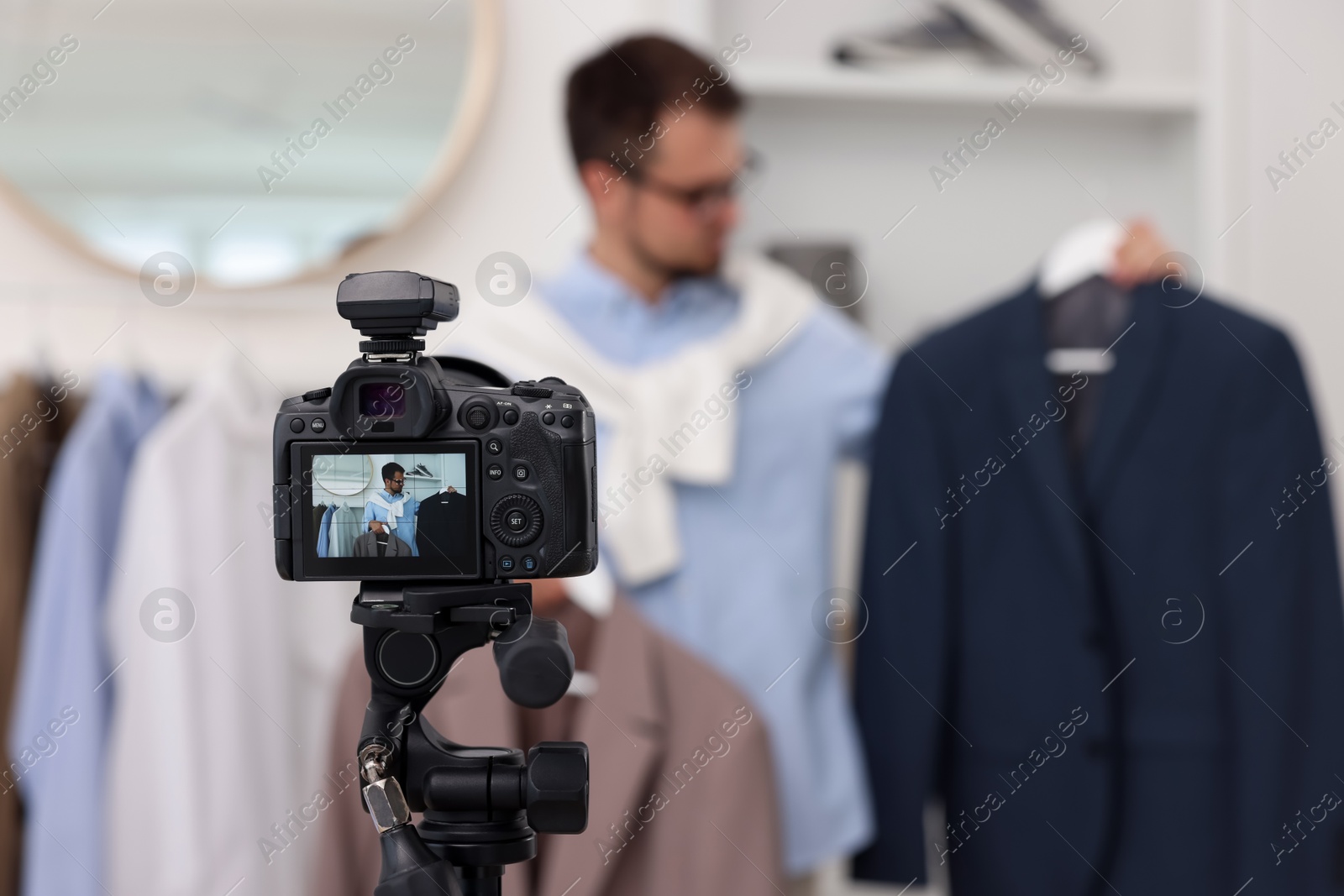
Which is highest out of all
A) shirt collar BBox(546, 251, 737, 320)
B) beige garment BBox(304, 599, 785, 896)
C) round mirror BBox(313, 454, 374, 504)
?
shirt collar BBox(546, 251, 737, 320)

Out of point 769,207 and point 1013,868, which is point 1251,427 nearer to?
point 1013,868

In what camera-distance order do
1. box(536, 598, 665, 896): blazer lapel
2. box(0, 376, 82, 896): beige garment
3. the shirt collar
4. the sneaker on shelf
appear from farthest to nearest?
the sneaker on shelf < the shirt collar < box(0, 376, 82, 896): beige garment < box(536, 598, 665, 896): blazer lapel

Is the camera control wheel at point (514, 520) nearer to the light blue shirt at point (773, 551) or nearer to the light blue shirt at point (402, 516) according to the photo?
the light blue shirt at point (402, 516)

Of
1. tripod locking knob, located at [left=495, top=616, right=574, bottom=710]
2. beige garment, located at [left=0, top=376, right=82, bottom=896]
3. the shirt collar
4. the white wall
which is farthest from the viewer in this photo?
the white wall

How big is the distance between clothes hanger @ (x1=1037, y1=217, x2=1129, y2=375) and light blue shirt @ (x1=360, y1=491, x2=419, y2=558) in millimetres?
937

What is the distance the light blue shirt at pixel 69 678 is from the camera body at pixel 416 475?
0.78 m

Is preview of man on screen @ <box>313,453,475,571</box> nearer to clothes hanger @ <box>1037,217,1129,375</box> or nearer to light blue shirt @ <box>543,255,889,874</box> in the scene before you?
light blue shirt @ <box>543,255,889,874</box>

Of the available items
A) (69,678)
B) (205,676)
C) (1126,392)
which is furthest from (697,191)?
(69,678)

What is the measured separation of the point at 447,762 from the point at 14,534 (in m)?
0.91

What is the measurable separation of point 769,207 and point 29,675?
1.09m

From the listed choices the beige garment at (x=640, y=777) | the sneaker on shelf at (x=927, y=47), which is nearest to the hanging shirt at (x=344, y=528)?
the beige garment at (x=640, y=777)

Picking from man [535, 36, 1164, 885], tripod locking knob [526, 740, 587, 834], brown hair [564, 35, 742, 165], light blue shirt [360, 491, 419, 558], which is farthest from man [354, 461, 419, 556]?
brown hair [564, 35, 742, 165]

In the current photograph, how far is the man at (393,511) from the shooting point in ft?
1.55

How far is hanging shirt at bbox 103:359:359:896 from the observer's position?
1.08 metres
